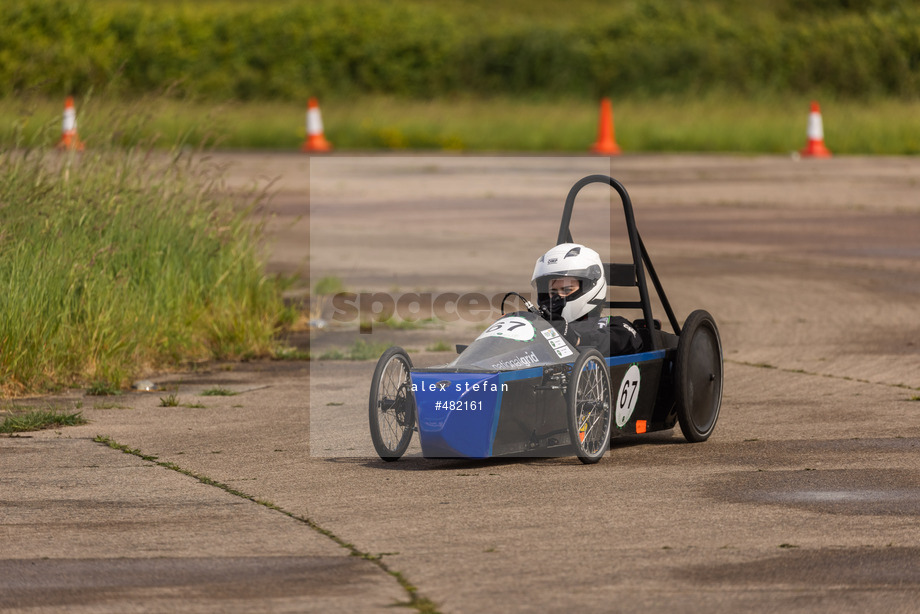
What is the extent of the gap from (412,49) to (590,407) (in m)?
39.2

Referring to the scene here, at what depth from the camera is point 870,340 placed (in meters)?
12.8

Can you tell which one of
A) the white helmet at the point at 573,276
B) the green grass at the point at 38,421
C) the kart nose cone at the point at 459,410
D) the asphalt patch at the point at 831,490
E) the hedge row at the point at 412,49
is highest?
the hedge row at the point at 412,49

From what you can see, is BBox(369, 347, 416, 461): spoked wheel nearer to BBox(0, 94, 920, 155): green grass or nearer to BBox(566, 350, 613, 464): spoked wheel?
BBox(566, 350, 613, 464): spoked wheel

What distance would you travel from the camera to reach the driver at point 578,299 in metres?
8.91

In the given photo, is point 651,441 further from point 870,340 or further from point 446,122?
point 446,122

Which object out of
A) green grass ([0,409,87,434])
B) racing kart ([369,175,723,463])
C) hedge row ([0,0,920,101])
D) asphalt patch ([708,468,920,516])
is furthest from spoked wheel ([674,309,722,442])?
hedge row ([0,0,920,101])

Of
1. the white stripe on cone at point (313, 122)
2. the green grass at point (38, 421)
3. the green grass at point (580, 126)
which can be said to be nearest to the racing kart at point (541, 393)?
the green grass at point (38, 421)

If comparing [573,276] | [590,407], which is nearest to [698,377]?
[573,276]

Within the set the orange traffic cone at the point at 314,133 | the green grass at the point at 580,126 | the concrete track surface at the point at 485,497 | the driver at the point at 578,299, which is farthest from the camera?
the orange traffic cone at the point at 314,133

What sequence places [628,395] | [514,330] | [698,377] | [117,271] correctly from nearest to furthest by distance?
[514,330] < [628,395] < [698,377] < [117,271]

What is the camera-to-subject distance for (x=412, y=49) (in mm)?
46688

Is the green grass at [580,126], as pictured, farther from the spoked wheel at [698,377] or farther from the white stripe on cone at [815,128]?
the spoked wheel at [698,377]

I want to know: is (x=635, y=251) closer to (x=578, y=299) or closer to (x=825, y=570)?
(x=578, y=299)

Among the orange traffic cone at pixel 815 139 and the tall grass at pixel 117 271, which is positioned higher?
the orange traffic cone at pixel 815 139
